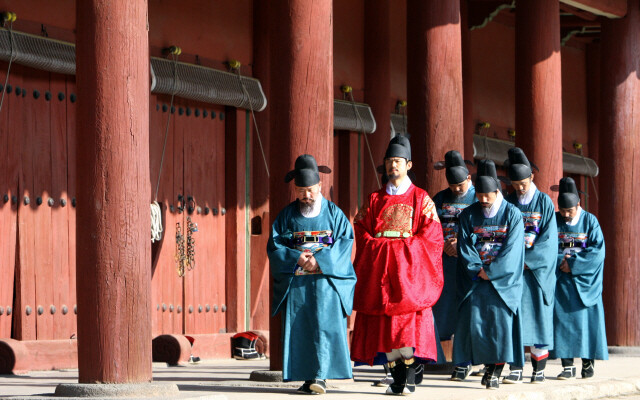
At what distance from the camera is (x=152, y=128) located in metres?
10.9

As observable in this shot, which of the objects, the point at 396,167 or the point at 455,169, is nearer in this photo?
the point at 396,167

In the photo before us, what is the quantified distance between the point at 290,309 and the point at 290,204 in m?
0.69

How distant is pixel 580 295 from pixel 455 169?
5.19 feet

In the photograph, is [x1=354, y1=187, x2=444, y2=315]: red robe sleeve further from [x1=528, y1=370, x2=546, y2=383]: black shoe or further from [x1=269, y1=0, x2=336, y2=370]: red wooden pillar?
[x1=528, y1=370, x2=546, y2=383]: black shoe

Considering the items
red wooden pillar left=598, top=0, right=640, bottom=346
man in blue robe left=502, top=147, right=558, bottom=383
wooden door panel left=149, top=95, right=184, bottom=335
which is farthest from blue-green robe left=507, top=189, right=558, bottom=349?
red wooden pillar left=598, top=0, right=640, bottom=346

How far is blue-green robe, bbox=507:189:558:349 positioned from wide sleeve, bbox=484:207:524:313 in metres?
0.31

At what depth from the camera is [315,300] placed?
7.92 metres

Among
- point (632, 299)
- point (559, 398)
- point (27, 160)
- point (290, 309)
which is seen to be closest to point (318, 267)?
point (290, 309)

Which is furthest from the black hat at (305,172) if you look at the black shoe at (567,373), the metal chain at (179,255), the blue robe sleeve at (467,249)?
the metal chain at (179,255)

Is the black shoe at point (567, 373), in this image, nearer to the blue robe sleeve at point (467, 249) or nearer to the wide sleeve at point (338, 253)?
the blue robe sleeve at point (467, 249)

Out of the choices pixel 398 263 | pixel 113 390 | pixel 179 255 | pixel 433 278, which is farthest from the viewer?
pixel 179 255

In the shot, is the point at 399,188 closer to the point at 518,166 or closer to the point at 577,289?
the point at 518,166

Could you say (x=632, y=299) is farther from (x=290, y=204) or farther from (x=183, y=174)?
(x=290, y=204)

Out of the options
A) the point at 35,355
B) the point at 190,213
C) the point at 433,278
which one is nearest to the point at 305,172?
the point at 433,278
